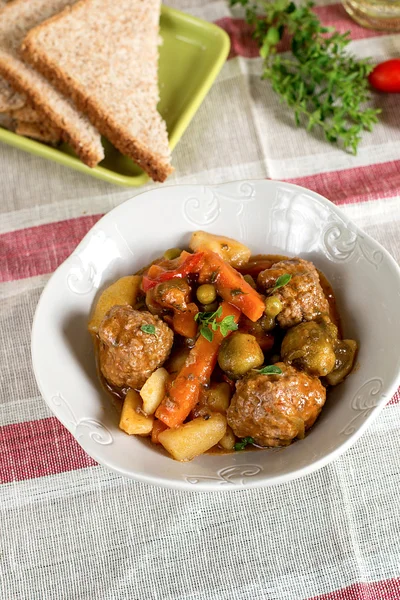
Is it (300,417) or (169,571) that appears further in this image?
(169,571)

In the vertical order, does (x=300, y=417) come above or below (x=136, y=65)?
below

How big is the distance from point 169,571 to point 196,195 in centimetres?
216

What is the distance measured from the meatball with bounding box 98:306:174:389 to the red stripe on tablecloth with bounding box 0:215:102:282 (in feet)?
4.39

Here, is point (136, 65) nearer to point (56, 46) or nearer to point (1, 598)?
point (56, 46)

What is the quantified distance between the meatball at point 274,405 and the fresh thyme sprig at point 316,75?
2362mm

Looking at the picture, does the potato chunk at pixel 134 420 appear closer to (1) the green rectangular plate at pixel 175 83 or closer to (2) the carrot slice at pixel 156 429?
(2) the carrot slice at pixel 156 429

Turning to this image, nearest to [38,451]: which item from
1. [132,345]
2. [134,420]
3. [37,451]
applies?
[37,451]

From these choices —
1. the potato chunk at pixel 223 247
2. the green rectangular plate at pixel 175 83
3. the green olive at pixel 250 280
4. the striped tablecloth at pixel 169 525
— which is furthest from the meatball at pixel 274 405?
the green rectangular plate at pixel 175 83

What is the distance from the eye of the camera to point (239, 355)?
3205mm

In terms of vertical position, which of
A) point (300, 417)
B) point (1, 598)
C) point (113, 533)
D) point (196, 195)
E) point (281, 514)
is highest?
point (196, 195)

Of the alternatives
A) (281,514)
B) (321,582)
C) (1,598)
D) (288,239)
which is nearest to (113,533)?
(1,598)

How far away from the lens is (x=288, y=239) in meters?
3.91

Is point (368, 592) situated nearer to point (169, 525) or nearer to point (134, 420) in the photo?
point (169, 525)

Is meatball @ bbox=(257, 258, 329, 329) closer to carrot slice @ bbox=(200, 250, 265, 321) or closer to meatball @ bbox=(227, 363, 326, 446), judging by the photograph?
→ carrot slice @ bbox=(200, 250, 265, 321)
